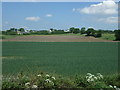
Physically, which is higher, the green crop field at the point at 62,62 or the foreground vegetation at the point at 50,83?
the foreground vegetation at the point at 50,83

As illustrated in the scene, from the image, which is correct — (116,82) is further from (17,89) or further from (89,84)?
(17,89)

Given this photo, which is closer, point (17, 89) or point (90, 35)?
point (17, 89)

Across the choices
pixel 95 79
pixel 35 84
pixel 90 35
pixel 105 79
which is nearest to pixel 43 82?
pixel 35 84

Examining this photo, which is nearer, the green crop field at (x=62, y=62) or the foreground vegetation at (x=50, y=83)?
the foreground vegetation at (x=50, y=83)

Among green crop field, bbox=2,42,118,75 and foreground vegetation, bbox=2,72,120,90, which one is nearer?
foreground vegetation, bbox=2,72,120,90

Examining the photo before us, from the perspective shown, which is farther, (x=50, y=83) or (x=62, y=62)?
(x=62, y=62)

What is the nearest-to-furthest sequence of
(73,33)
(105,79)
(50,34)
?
(105,79), (50,34), (73,33)

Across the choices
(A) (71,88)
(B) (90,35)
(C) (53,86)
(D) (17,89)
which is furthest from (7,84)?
(B) (90,35)

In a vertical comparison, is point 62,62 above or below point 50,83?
below

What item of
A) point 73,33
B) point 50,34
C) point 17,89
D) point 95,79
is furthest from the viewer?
point 73,33

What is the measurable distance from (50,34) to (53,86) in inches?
1280

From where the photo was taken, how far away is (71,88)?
9.07 feet

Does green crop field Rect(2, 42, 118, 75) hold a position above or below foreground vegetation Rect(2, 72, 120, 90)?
below

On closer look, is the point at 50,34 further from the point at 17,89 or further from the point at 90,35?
the point at 17,89
